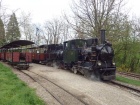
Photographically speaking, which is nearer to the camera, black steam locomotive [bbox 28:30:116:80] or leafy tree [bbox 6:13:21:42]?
black steam locomotive [bbox 28:30:116:80]

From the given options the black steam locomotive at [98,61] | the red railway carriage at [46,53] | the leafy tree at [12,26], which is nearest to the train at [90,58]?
the black steam locomotive at [98,61]

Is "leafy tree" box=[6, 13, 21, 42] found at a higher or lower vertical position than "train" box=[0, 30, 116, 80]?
higher

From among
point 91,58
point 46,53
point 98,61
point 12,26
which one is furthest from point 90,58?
point 12,26

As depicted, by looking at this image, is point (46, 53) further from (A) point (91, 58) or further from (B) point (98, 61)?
(B) point (98, 61)

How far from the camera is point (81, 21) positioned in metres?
27.8

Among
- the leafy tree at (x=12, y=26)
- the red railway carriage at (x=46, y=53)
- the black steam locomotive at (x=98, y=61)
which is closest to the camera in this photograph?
the black steam locomotive at (x=98, y=61)

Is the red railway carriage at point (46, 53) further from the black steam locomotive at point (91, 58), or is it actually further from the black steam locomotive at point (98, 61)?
the black steam locomotive at point (98, 61)

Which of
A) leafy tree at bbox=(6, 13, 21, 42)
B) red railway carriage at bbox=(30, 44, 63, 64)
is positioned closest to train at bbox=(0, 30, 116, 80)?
red railway carriage at bbox=(30, 44, 63, 64)

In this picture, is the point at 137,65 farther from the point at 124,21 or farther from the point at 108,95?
the point at 108,95

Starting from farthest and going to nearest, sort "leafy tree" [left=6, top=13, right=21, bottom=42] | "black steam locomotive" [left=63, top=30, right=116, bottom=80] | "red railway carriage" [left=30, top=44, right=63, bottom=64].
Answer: "leafy tree" [left=6, top=13, right=21, bottom=42] < "red railway carriage" [left=30, top=44, right=63, bottom=64] < "black steam locomotive" [left=63, top=30, right=116, bottom=80]

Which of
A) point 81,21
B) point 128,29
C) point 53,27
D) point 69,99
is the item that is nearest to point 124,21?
point 128,29

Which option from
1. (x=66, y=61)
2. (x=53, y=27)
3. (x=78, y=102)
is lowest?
(x=78, y=102)

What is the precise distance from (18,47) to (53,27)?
4418 centimetres

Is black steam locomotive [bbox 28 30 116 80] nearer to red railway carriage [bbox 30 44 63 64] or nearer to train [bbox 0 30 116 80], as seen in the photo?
train [bbox 0 30 116 80]
